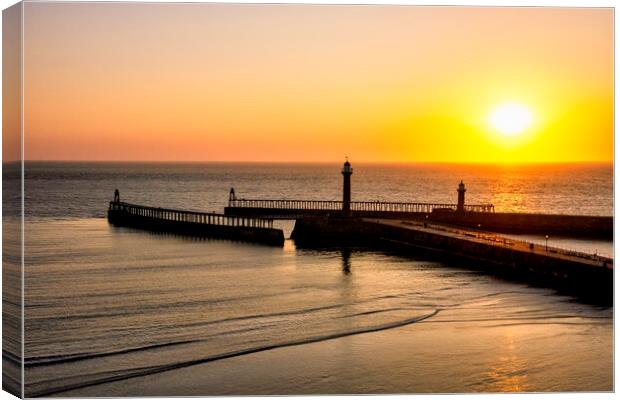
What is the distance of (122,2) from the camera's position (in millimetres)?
12742

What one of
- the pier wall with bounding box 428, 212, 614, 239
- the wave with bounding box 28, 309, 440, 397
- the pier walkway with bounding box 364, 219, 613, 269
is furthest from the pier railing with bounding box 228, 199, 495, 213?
the wave with bounding box 28, 309, 440, 397

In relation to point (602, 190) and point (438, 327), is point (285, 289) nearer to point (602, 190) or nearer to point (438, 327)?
point (438, 327)

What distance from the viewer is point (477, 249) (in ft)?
89.6

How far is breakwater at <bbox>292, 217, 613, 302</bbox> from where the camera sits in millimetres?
21688

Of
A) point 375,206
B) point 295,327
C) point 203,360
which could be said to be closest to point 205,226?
point 375,206

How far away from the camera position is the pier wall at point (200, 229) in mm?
35906

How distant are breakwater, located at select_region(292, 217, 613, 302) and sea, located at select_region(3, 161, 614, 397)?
57 cm

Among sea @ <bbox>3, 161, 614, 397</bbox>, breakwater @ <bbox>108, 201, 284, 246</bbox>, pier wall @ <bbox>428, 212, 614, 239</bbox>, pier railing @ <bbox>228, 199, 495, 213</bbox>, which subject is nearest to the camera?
sea @ <bbox>3, 161, 614, 397</bbox>

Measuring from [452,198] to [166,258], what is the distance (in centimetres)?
5382

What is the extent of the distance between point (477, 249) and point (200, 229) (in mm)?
16107

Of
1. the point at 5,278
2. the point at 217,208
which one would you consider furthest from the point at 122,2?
the point at 217,208

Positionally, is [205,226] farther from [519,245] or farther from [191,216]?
[519,245]

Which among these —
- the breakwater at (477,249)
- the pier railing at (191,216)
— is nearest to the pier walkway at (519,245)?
the breakwater at (477,249)

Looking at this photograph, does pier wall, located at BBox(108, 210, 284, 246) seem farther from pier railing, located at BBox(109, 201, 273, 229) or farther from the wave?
the wave
